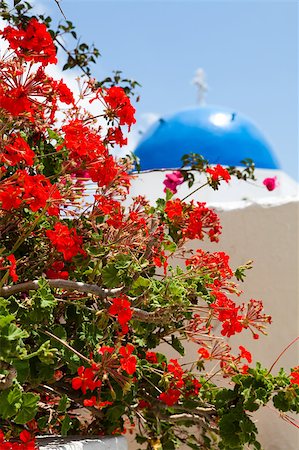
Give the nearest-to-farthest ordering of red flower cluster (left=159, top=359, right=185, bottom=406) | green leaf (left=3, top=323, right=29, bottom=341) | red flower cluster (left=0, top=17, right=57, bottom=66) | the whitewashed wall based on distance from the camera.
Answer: green leaf (left=3, top=323, right=29, bottom=341)
red flower cluster (left=0, top=17, right=57, bottom=66)
red flower cluster (left=159, top=359, right=185, bottom=406)
the whitewashed wall

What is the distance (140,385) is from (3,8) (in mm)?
1612

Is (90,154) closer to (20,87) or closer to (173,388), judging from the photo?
(20,87)

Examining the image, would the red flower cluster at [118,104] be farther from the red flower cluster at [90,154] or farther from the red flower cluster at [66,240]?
the red flower cluster at [66,240]

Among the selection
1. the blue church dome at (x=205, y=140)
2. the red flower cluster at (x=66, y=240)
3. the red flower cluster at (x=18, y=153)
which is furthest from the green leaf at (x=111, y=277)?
the blue church dome at (x=205, y=140)

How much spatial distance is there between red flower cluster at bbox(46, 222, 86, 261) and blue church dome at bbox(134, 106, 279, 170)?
853 centimetres

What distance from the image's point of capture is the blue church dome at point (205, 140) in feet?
37.0

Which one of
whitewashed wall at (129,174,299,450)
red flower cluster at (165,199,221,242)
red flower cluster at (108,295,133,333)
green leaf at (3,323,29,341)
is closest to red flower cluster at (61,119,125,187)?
red flower cluster at (165,199,221,242)

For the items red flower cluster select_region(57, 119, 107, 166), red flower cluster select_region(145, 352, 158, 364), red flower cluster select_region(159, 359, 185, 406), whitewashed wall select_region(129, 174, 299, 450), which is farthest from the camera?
whitewashed wall select_region(129, 174, 299, 450)

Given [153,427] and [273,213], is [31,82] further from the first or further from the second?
[273,213]

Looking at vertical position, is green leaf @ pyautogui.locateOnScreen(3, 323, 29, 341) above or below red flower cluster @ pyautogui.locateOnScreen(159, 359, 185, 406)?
above

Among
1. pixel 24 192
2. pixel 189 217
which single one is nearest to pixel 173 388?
pixel 189 217

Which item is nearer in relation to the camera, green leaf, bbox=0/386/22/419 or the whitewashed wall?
green leaf, bbox=0/386/22/419

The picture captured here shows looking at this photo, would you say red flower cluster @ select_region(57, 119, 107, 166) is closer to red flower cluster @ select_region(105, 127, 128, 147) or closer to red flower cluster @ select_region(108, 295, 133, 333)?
red flower cluster @ select_region(105, 127, 128, 147)

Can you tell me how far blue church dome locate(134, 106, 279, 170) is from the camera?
11281mm
